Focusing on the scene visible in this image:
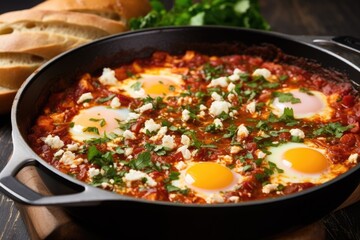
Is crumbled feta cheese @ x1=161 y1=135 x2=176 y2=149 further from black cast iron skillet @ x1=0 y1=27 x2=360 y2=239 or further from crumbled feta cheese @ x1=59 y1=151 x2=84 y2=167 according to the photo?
black cast iron skillet @ x1=0 y1=27 x2=360 y2=239

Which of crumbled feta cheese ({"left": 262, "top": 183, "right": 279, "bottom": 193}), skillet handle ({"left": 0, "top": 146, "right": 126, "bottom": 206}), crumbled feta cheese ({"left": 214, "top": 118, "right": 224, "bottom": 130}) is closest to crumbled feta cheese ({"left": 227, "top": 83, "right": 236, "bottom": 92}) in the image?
crumbled feta cheese ({"left": 214, "top": 118, "right": 224, "bottom": 130})

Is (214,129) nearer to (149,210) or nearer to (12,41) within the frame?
(149,210)

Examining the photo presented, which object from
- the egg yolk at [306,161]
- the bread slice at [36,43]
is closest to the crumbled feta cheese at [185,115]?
the egg yolk at [306,161]

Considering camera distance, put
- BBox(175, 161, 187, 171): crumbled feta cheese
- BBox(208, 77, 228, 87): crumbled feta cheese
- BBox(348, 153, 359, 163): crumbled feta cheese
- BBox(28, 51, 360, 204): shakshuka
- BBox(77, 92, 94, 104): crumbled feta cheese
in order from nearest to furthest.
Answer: BBox(28, 51, 360, 204): shakshuka
BBox(175, 161, 187, 171): crumbled feta cheese
BBox(348, 153, 359, 163): crumbled feta cheese
BBox(77, 92, 94, 104): crumbled feta cheese
BBox(208, 77, 228, 87): crumbled feta cheese

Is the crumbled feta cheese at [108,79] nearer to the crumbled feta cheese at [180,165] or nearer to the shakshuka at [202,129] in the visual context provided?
the shakshuka at [202,129]

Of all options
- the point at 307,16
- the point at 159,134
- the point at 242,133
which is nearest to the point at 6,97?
the point at 159,134

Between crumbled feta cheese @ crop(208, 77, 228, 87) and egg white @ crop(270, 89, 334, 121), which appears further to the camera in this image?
crumbled feta cheese @ crop(208, 77, 228, 87)
